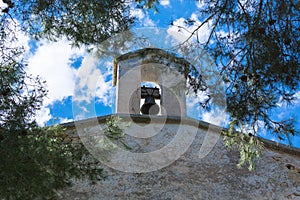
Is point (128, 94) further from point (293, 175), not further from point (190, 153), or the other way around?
point (293, 175)

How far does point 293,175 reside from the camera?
6055 millimetres

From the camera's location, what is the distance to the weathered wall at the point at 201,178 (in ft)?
18.4

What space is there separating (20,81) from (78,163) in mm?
783

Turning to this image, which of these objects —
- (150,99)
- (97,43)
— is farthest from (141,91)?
(97,43)

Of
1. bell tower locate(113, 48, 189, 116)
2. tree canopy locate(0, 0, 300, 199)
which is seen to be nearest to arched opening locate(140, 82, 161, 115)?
bell tower locate(113, 48, 189, 116)

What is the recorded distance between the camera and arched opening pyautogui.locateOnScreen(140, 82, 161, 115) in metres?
6.83

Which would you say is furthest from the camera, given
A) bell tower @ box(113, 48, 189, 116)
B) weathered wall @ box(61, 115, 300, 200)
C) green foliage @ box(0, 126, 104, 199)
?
bell tower @ box(113, 48, 189, 116)

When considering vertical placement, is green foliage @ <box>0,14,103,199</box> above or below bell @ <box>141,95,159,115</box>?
below

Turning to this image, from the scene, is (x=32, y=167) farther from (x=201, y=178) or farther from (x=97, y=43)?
(x=201, y=178)

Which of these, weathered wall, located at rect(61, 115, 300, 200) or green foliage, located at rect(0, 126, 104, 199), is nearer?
green foliage, located at rect(0, 126, 104, 199)

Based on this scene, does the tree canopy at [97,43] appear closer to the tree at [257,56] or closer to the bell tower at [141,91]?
the tree at [257,56]

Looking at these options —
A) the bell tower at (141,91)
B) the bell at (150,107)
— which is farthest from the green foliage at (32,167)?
the bell at (150,107)

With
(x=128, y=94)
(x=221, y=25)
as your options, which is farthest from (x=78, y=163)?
(x=128, y=94)

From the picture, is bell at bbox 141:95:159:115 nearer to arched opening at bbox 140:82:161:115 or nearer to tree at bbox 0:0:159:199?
arched opening at bbox 140:82:161:115
